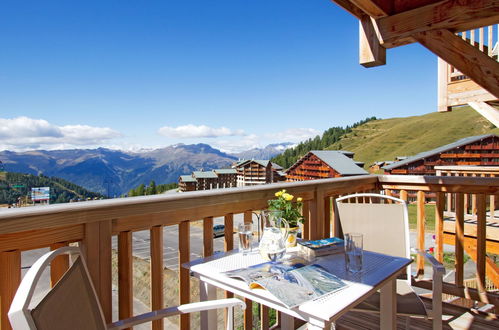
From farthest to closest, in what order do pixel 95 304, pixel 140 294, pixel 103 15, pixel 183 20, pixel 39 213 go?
1. pixel 103 15
2. pixel 183 20
3. pixel 140 294
4. pixel 39 213
5. pixel 95 304

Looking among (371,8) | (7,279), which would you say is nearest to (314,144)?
(371,8)

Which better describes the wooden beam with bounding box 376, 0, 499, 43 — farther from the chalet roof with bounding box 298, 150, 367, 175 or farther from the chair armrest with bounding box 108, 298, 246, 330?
the chalet roof with bounding box 298, 150, 367, 175

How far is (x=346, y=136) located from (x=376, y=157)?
58.9 ft

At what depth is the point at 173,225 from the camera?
1.89 m

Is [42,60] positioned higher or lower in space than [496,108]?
higher

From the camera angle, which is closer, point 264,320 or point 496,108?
point 264,320

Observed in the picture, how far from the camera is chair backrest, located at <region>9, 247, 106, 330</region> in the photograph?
0.63m

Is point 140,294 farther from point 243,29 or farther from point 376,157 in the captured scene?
point 376,157

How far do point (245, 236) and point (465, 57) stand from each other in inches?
73.2

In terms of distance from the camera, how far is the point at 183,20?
35.9m

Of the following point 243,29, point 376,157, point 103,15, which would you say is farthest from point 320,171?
point 103,15

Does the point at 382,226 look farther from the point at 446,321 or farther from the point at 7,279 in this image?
the point at 7,279

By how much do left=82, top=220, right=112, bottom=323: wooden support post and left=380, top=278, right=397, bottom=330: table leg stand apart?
4.25 feet

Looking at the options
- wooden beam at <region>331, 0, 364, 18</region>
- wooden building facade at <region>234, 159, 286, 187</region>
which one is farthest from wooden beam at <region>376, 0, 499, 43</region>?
wooden building facade at <region>234, 159, 286, 187</region>
